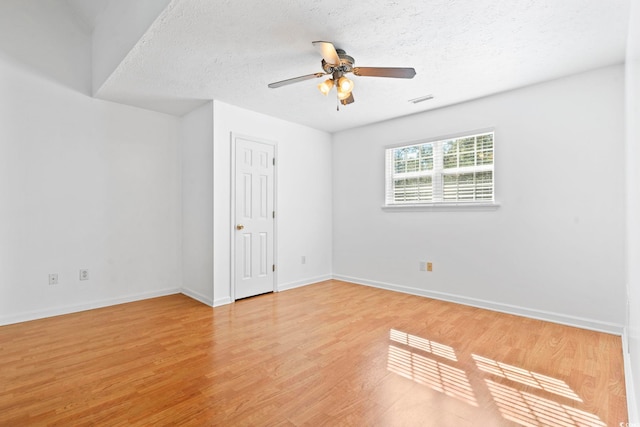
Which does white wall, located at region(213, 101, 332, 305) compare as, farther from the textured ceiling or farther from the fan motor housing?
the fan motor housing

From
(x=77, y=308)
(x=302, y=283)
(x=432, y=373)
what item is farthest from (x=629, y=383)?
(x=77, y=308)

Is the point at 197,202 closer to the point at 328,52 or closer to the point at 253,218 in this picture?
the point at 253,218

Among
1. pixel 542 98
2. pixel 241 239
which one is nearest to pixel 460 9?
pixel 542 98

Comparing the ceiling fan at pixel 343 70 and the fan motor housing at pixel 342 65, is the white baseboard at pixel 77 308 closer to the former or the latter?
the ceiling fan at pixel 343 70

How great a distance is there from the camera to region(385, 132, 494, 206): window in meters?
3.78

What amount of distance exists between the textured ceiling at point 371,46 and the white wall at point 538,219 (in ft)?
1.09

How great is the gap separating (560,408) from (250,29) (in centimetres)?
327

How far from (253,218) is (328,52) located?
253cm

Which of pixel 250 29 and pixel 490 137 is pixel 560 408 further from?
pixel 250 29

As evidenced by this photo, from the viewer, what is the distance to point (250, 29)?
236 centimetres

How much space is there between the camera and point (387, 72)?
2512 mm

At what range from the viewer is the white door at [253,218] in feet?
13.4

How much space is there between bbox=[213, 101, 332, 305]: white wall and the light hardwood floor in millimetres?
1058

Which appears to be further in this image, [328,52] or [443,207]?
[443,207]
